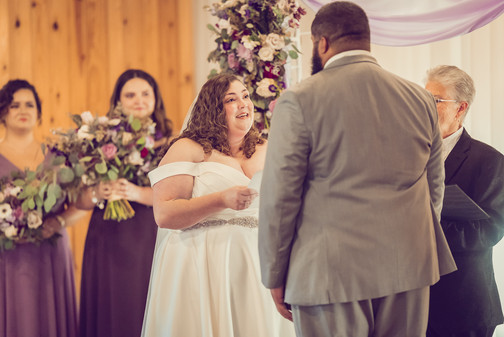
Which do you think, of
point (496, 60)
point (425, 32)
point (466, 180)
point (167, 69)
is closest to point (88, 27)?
point (167, 69)

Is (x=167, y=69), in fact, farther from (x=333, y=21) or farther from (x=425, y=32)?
(x=333, y=21)

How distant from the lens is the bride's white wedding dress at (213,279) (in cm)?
238

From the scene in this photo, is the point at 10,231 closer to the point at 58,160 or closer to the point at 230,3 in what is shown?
the point at 58,160

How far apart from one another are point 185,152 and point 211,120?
0.62 feet

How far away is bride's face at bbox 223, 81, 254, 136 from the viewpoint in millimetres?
2477

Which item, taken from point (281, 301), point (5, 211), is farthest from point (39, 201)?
point (281, 301)

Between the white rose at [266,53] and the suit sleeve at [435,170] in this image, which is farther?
the white rose at [266,53]

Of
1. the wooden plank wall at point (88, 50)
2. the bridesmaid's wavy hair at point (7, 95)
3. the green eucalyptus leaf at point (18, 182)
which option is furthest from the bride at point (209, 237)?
the wooden plank wall at point (88, 50)

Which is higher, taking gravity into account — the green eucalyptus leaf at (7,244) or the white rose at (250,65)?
the white rose at (250,65)

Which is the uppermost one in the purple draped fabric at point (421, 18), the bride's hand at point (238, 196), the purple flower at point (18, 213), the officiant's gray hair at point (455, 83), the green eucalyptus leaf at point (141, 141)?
the purple draped fabric at point (421, 18)

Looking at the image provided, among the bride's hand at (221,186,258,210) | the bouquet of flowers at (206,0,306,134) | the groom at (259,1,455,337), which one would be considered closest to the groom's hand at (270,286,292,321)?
the groom at (259,1,455,337)

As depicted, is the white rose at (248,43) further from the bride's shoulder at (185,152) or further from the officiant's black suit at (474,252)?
the officiant's black suit at (474,252)

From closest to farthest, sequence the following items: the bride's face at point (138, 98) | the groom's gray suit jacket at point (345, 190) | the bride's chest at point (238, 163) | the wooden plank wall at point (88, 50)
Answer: the groom's gray suit jacket at point (345, 190) < the bride's chest at point (238, 163) < the bride's face at point (138, 98) < the wooden plank wall at point (88, 50)

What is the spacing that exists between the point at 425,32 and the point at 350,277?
1830 millimetres
